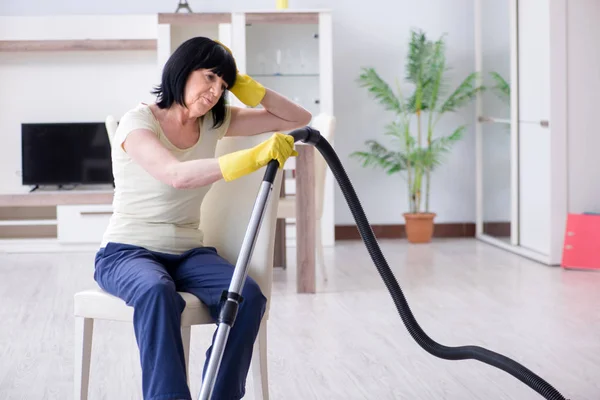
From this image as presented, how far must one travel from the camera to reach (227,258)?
2639 mm

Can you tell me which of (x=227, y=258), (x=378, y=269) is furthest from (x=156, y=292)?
(x=378, y=269)

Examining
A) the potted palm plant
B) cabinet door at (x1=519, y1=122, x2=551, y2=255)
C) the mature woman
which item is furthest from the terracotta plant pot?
the mature woman

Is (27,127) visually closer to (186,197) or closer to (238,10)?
(238,10)

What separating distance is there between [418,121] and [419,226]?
26.4 inches

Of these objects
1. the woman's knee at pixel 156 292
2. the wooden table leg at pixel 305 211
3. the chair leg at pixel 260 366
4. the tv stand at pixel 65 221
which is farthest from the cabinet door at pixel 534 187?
the woman's knee at pixel 156 292

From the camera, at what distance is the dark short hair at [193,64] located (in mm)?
2525

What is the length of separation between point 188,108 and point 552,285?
262 centimetres

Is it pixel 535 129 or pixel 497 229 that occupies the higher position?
pixel 535 129

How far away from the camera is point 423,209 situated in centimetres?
660

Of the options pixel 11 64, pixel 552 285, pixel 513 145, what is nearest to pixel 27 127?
pixel 11 64

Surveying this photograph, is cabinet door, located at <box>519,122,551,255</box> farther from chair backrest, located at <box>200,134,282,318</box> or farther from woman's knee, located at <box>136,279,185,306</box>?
woman's knee, located at <box>136,279,185,306</box>

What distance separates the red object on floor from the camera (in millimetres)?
5059

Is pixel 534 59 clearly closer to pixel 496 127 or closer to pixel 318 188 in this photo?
pixel 496 127

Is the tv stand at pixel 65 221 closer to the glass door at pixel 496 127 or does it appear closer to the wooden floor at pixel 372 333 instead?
the wooden floor at pixel 372 333
